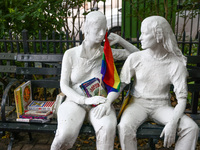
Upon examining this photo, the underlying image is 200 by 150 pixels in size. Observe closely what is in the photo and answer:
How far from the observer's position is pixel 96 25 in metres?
2.52

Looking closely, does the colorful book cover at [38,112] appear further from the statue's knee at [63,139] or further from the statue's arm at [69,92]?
the statue's knee at [63,139]

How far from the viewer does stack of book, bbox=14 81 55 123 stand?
2.97 metres

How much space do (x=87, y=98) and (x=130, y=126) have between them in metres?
0.54

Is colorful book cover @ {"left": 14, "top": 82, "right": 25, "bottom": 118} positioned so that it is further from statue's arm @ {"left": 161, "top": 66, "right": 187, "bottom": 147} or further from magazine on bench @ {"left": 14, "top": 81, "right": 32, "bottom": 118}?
statue's arm @ {"left": 161, "top": 66, "right": 187, "bottom": 147}

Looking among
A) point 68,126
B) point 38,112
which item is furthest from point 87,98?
point 38,112

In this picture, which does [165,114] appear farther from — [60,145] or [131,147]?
[60,145]

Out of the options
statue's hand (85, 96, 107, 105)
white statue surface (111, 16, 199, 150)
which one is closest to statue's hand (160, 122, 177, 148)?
white statue surface (111, 16, 199, 150)

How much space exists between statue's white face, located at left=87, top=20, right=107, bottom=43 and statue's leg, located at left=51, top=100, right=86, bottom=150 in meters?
0.76

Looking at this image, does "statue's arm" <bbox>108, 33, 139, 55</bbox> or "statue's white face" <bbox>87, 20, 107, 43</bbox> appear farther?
"statue's arm" <bbox>108, 33, 139, 55</bbox>

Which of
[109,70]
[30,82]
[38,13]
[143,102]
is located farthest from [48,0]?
[143,102]

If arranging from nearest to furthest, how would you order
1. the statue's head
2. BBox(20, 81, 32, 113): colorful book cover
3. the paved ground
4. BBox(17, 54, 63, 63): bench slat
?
the statue's head, BBox(20, 81, 32, 113): colorful book cover, BBox(17, 54, 63, 63): bench slat, the paved ground

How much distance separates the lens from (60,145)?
95.9 inches

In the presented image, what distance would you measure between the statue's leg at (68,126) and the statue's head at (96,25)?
2.59 ft

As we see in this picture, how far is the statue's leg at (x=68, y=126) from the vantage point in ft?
7.90
